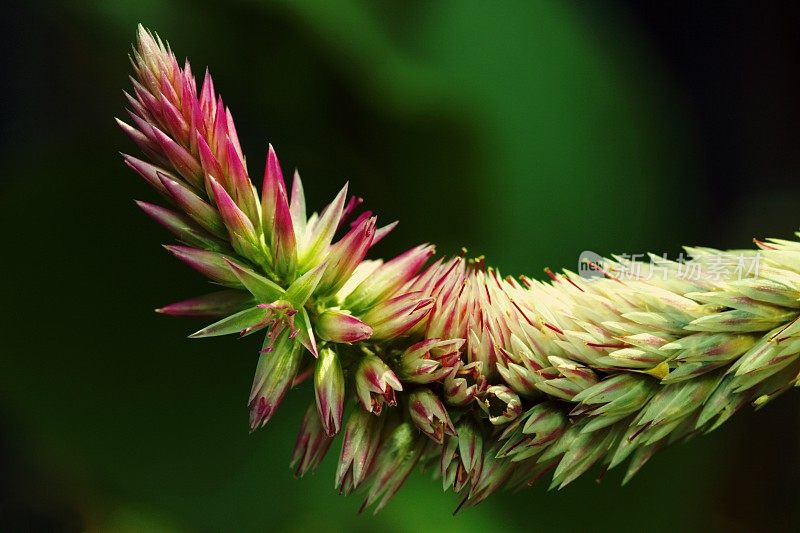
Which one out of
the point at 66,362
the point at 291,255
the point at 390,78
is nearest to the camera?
the point at 291,255

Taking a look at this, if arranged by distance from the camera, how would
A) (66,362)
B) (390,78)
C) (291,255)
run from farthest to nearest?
(390,78)
(66,362)
(291,255)

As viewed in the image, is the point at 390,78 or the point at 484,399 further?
the point at 390,78

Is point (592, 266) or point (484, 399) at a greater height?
point (592, 266)

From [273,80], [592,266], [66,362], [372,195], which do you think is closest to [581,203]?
[372,195]

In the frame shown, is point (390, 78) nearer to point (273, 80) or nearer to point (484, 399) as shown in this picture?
point (273, 80)

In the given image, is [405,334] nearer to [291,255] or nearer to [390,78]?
[291,255]

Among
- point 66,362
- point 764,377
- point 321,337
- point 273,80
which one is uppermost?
point 273,80
